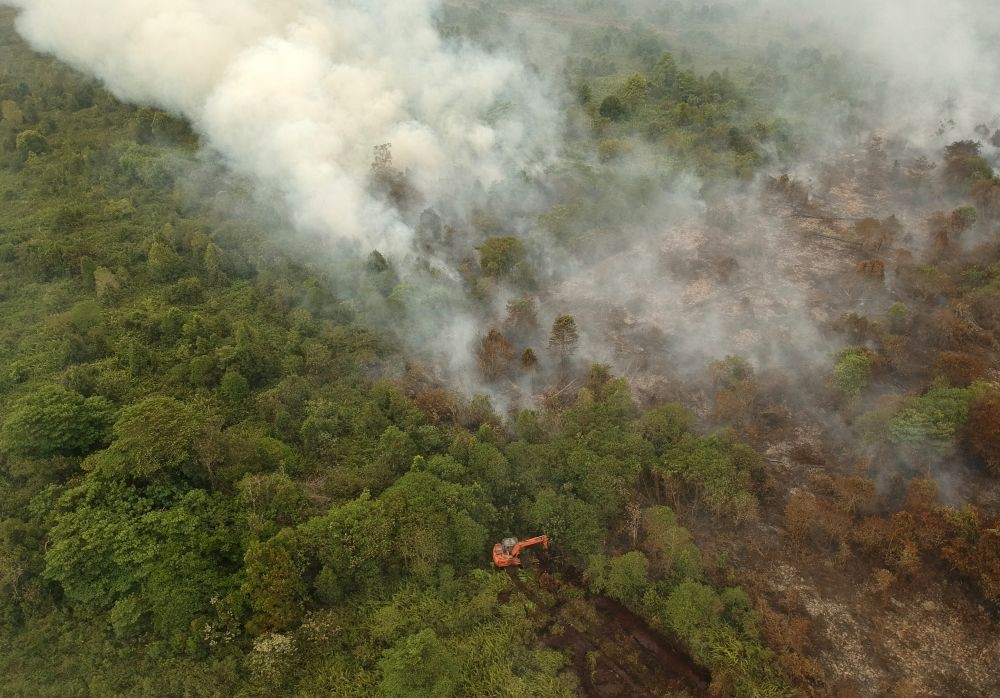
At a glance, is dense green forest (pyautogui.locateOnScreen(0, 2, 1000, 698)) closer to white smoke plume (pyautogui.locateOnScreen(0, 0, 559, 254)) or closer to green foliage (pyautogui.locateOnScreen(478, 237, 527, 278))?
green foliage (pyautogui.locateOnScreen(478, 237, 527, 278))

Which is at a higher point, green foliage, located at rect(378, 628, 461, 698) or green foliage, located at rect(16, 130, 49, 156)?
green foliage, located at rect(16, 130, 49, 156)

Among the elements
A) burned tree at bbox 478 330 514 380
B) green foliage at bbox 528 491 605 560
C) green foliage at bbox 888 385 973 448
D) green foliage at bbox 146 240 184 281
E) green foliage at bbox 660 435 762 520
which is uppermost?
green foliage at bbox 146 240 184 281

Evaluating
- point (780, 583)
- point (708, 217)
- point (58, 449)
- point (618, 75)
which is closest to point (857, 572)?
point (780, 583)

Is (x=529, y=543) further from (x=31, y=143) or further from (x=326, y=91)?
(x=31, y=143)

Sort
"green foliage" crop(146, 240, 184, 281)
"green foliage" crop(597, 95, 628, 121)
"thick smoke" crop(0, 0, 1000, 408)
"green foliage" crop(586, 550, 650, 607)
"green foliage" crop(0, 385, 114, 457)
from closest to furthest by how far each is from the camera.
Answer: "green foliage" crop(586, 550, 650, 607) < "green foliage" crop(0, 385, 114, 457) < "thick smoke" crop(0, 0, 1000, 408) < "green foliage" crop(146, 240, 184, 281) < "green foliage" crop(597, 95, 628, 121)

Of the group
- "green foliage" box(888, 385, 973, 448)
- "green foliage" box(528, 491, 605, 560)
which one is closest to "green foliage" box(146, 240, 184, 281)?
"green foliage" box(528, 491, 605, 560)

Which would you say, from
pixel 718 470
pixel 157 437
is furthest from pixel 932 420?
pixel 157 437
